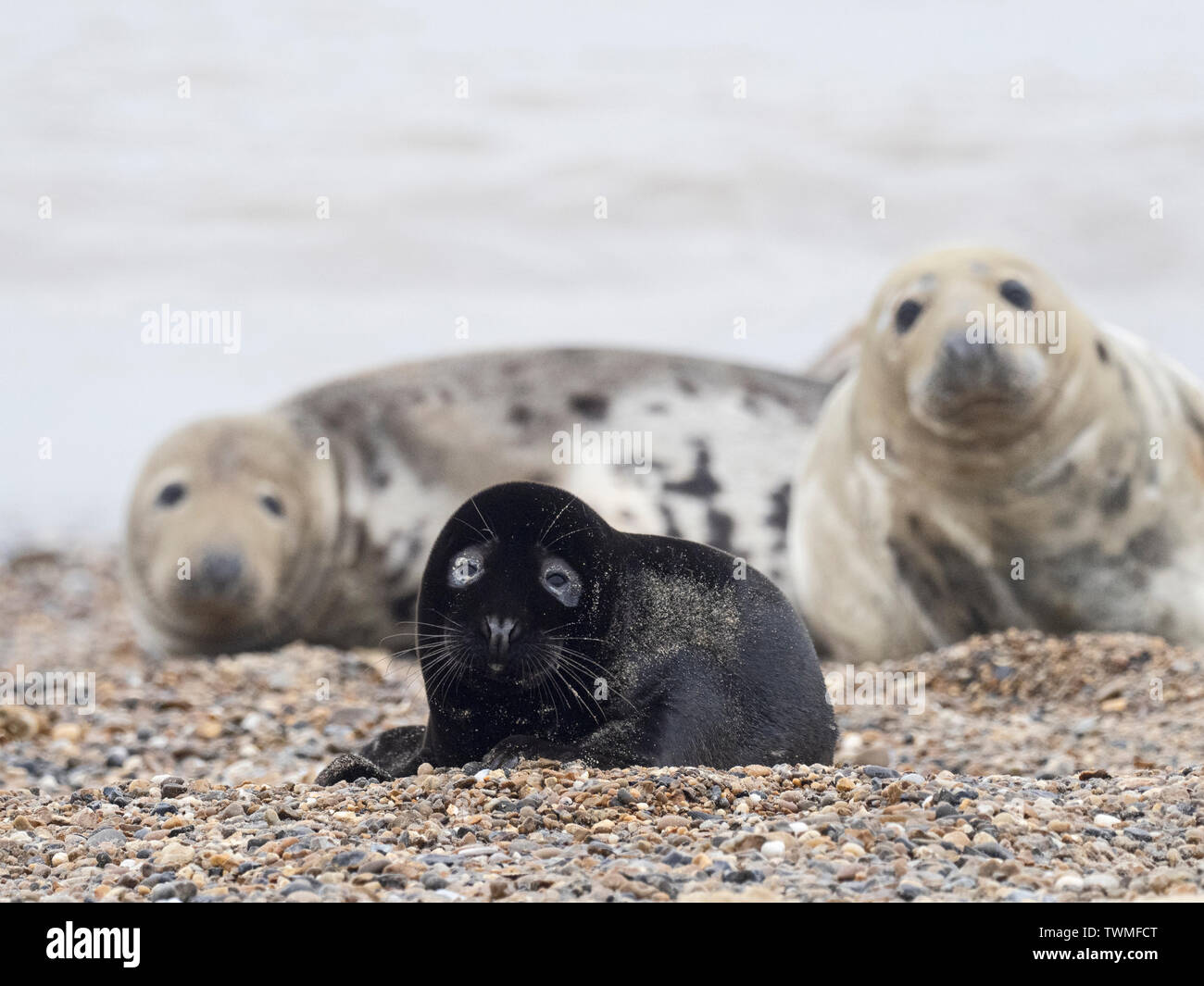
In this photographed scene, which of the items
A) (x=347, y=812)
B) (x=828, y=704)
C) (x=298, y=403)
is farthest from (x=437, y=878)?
(x=298, y=403)

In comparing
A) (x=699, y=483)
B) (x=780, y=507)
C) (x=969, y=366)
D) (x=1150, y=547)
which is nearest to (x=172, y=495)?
(x=699, y=483)

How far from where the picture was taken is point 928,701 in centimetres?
680

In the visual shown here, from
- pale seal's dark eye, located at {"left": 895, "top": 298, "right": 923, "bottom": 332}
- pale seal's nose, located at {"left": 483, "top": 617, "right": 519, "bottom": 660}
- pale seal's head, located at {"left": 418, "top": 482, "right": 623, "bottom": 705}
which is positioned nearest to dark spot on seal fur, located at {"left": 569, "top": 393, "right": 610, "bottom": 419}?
pale seal's dark eye, located at {"left": 895, "top": 298, "right": 923, "bottom": 332}

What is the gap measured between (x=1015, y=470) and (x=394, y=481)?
11.0 ft

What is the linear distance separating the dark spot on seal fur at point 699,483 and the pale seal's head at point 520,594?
4653 mm

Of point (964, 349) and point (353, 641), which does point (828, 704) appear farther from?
point (353, 641)

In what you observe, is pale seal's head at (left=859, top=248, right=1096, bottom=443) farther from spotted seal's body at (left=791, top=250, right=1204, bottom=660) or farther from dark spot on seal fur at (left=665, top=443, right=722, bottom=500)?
dark spot on seal fur at (left=665, top=443, right=722, bottom=500)

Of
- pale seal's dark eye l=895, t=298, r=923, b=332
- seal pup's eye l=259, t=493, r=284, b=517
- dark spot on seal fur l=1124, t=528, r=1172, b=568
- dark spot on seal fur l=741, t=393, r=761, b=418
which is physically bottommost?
dark spot on seal fur l=1124, t=528, r=1172, b=568

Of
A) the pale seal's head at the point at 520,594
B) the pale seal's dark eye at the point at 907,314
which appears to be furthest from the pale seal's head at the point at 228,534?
the pale seal's head at the point at 520,594

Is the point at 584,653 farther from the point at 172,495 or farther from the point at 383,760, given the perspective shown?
the point at 172,495

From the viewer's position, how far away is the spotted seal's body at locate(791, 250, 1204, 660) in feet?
22.6

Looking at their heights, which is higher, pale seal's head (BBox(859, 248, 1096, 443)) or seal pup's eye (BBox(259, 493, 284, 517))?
pale seal's head (BBox(859, 248, 1096, 443))

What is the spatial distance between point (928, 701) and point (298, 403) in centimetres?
411
